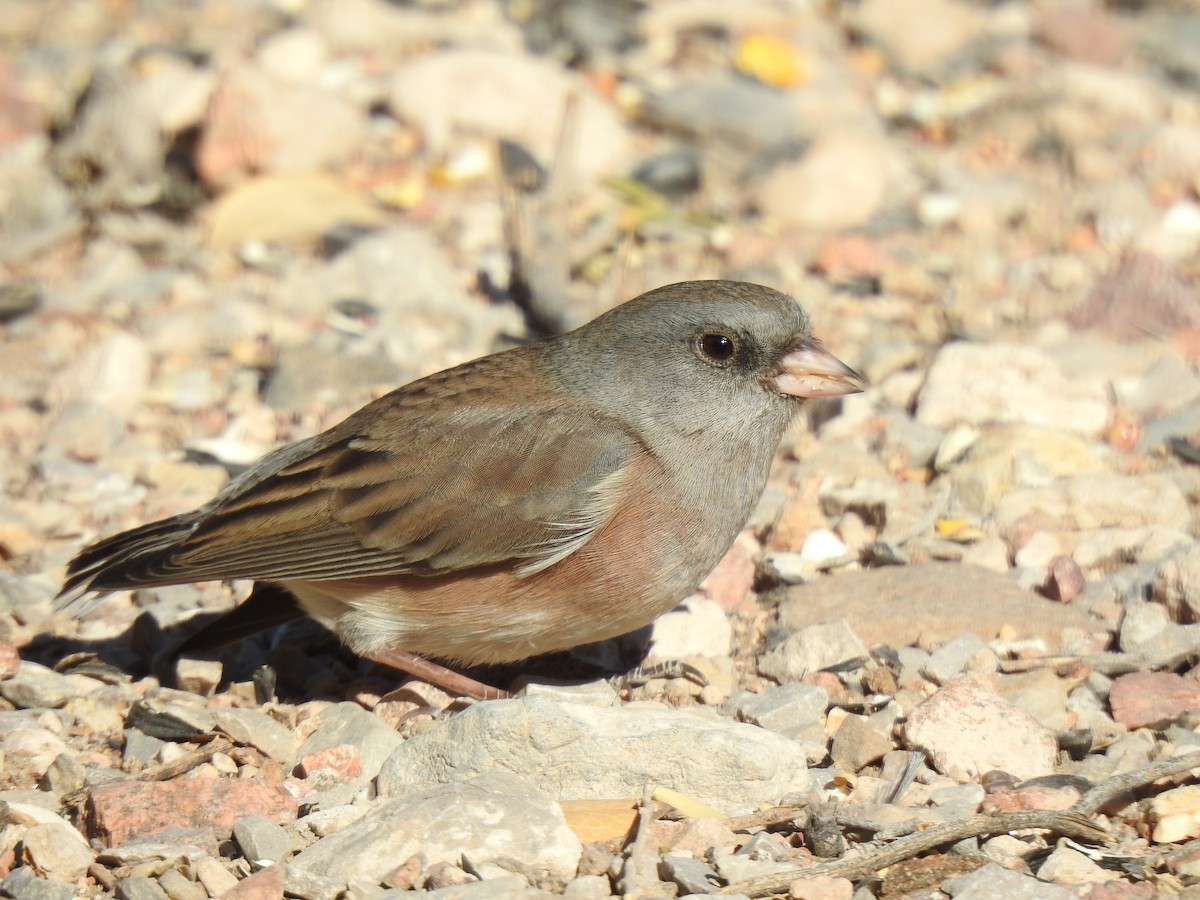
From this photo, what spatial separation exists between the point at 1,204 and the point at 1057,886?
6261 mm

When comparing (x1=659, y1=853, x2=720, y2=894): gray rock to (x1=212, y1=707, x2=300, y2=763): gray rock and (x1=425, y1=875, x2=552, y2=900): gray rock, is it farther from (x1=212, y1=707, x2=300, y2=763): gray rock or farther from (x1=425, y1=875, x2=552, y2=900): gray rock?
(x1=212, y1=707, x2=300, y2=763): gray rock

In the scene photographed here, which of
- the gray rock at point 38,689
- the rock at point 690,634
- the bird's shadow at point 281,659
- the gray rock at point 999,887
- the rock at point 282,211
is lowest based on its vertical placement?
the bird's shadow at point 281,659

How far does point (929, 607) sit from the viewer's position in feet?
15.4

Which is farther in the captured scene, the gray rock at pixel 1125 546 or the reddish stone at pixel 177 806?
the gray rock at pixel 1125 546

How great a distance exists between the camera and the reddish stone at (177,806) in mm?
3814

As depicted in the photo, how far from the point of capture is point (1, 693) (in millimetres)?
4520

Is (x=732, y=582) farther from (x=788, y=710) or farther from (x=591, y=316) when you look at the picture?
(x=591, y=316)

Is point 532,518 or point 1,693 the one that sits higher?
point 532,518

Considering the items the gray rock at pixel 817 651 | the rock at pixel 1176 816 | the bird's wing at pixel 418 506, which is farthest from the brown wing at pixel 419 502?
the rock at pixel 1176 816

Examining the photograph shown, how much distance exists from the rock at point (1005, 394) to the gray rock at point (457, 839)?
290 centimetres

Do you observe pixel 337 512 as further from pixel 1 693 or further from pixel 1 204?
pixel 1 204

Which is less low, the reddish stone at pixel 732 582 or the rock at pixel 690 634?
the rock at pixel 690 634

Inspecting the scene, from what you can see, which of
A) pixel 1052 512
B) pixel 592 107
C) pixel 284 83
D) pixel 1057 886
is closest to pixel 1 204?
pixel 284 83

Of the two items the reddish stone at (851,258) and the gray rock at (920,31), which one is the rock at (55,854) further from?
the gray rock at (920,31)
